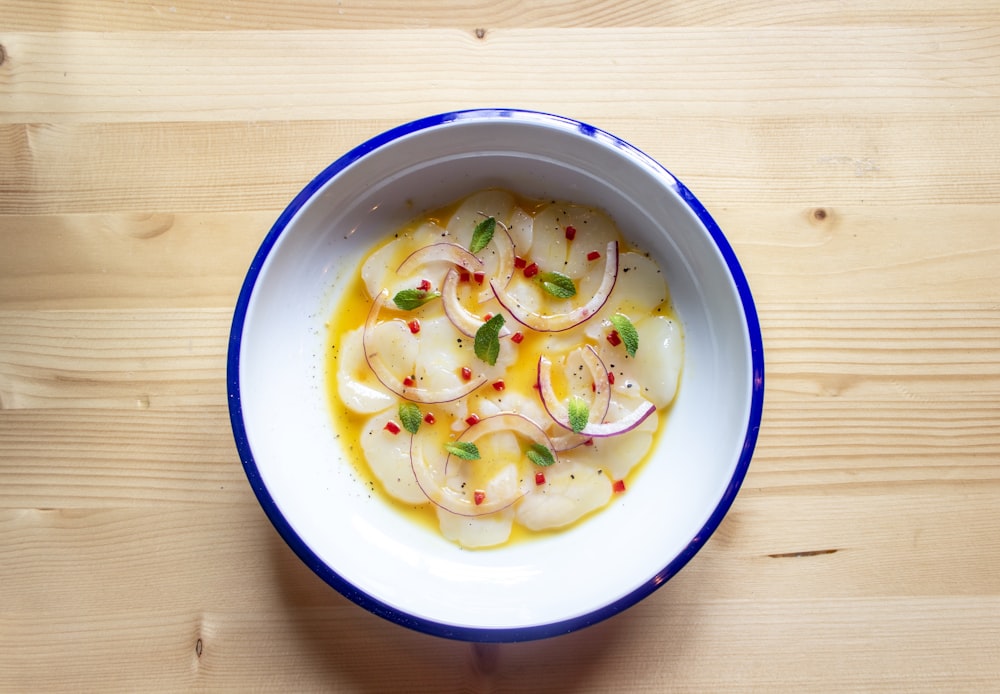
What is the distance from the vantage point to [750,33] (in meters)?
2.04

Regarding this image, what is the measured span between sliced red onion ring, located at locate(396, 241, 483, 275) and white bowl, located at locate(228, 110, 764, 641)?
0.37ft

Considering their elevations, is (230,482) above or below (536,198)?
below

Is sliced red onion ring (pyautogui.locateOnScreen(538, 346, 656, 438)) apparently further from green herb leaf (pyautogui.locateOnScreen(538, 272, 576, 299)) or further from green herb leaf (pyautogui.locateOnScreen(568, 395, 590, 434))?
green herb leaf (pyautogui.locateOnScreen(538, 272, 576, 299))

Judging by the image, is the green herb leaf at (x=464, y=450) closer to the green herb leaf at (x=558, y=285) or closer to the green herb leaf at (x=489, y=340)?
the green herb leaf at (x=489, y=340)

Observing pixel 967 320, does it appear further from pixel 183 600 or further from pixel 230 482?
pixel 183 600

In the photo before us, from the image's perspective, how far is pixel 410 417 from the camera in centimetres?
190

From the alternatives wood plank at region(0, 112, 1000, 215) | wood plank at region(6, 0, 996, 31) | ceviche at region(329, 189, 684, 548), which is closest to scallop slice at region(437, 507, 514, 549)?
ceviche at region(329, 189, 684, 548)

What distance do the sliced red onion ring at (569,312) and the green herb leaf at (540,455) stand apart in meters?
0.32

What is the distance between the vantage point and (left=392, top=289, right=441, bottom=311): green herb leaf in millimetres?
1896

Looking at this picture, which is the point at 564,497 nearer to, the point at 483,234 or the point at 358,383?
the point at 358,383

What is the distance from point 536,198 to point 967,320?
1263mm

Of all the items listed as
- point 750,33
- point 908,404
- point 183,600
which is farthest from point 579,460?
point 750,33

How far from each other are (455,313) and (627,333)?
46 centimetres

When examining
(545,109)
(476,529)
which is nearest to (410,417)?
(476,529)
